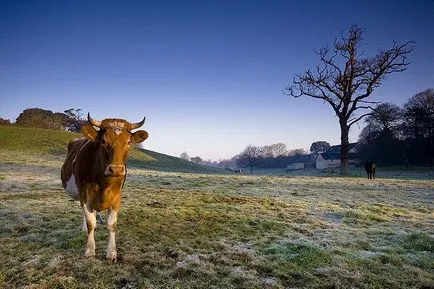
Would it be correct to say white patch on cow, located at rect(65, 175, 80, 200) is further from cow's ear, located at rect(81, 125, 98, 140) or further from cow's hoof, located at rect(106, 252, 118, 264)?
cow's hoof, located at rect(106, 252, 118, 264)

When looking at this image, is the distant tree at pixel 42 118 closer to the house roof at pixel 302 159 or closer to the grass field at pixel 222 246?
the grass field at pixel 222 246

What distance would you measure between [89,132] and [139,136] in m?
1.02

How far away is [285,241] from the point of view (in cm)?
780

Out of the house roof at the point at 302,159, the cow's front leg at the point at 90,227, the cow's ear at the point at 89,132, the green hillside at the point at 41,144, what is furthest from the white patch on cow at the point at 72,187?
the house roof at the point at 302,159

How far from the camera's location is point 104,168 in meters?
6.59

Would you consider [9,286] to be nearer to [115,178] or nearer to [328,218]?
[115,178]

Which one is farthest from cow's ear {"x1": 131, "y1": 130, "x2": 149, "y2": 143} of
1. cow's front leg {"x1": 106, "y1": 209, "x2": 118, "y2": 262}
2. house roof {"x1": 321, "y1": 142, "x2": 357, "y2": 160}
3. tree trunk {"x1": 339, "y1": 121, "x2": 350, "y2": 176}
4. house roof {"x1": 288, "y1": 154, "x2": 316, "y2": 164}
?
house roof {"x1": 288, "y1": 154, "x2": 316, "y2": 164}

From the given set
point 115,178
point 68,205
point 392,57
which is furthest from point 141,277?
point 392,57

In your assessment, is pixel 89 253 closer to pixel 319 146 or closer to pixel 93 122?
pixel 93 122

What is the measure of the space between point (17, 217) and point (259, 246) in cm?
766

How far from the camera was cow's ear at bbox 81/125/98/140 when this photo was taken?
650 centimetres

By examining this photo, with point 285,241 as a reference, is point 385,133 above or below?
above

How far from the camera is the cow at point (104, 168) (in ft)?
21.2

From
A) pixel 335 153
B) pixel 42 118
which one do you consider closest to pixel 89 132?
pixel 42 118
